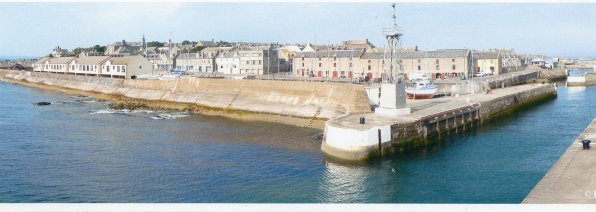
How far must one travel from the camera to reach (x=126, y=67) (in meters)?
71.6

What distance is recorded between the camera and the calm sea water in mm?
20688

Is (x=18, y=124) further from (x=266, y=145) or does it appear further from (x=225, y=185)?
(x=225, y=185)

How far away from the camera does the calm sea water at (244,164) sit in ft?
67.9

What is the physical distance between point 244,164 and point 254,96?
20619mm

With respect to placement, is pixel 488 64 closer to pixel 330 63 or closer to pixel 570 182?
pixel 330 63

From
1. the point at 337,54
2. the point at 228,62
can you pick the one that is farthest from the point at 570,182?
the point at 228,62

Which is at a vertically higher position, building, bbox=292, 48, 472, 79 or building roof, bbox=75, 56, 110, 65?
building roof, bbox=75, 56, 110, 65

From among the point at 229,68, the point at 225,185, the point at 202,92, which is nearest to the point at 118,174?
the point at 225,185

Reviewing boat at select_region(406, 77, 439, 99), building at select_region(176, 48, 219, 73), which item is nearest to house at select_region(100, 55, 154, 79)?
building at select_region(176, 48, 219, 73)

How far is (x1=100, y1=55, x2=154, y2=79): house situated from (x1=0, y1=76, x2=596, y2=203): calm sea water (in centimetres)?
3099

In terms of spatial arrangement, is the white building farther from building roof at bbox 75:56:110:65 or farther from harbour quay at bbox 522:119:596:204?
harbour quay at bbox 522:119:596:204

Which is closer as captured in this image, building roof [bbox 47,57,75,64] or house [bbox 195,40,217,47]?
building roof [bbox 47,57,75,64]

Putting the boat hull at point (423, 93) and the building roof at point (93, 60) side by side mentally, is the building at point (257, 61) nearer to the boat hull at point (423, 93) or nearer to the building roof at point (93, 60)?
the building roof at point (93, 60)

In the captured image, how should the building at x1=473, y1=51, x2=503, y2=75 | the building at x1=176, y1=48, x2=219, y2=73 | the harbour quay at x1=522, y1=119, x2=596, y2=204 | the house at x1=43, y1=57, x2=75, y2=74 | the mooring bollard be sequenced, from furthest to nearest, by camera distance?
the house at x1=43, y1=57, x2=75, y2=74 < the building at x1=176, y1=48, x2=219, y2=73 < the building at x1=473, y1=51, x2=503, y2=75 < the mooring bollard < the harbour quay at x1=522, y1=119, x2=596, y2=204
